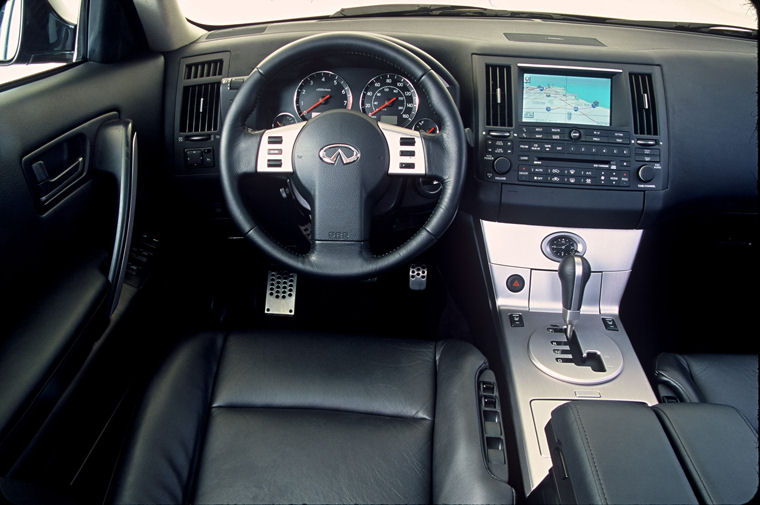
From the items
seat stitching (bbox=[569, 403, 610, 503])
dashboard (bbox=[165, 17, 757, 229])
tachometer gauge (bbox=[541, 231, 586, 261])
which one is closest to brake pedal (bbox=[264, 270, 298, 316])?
dashboard (bbox=[165, 17, 757, 229])

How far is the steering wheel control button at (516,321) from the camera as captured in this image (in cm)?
171

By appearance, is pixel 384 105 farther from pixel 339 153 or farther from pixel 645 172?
pixel 645 172

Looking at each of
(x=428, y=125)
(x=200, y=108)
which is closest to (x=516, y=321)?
(x=428, y=125)

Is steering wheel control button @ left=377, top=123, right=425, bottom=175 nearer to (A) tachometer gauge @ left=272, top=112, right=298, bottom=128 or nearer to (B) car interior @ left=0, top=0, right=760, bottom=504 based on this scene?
(B) car interior @ left=0, top=0, right=760, bottom=504

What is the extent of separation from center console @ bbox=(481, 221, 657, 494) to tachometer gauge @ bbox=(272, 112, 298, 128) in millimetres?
651

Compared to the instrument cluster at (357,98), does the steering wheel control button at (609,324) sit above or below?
below

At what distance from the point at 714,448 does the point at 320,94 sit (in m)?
1.21

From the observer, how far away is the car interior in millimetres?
1141

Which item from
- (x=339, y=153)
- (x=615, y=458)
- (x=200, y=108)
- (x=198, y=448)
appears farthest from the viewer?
(x=200, y=108)

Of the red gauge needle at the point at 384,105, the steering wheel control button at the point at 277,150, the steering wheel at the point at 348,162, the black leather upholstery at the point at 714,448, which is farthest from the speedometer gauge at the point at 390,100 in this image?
the black leather upholstery at the point at 714,448

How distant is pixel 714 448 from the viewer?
32.4 inches

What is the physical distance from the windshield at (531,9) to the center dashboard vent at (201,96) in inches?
10.5

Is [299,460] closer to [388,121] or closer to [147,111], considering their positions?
[388,121]

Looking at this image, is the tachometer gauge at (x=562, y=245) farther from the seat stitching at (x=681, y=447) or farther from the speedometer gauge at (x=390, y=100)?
the seat stitching at (x=681, y=447)
